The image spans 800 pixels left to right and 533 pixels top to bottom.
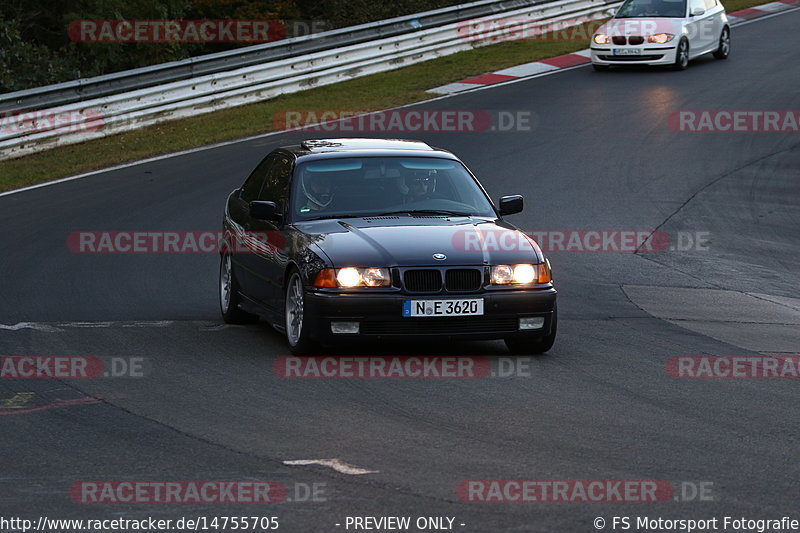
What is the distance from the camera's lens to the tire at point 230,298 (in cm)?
1140

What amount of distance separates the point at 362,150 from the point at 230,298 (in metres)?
1.80

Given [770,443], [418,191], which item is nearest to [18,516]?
[770,443]

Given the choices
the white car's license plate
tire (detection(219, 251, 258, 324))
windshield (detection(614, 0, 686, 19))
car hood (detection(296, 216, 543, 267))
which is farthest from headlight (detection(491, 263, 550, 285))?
windshield (detection(614, 0, 686, 19))

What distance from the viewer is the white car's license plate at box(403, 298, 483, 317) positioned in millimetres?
9148

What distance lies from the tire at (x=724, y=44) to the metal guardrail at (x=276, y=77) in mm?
4812

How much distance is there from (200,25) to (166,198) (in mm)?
20055

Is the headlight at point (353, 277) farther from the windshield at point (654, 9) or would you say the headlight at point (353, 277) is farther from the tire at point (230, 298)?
the windshield at point (654, 9)

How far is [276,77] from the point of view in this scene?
27.0 m

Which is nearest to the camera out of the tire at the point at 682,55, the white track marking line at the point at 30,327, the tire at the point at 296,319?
the tire at the point at 296,319

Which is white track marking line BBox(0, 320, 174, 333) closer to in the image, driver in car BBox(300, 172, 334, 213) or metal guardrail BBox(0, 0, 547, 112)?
driver in car BBox(300, 172, 334, 213)

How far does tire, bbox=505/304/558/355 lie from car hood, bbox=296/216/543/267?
511mm

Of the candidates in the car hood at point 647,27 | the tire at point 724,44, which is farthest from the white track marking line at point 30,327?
the tire at point 724,44

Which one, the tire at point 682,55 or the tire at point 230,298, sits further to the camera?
the tire at point 682,55

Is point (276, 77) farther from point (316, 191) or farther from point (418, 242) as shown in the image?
point (418, 242)
